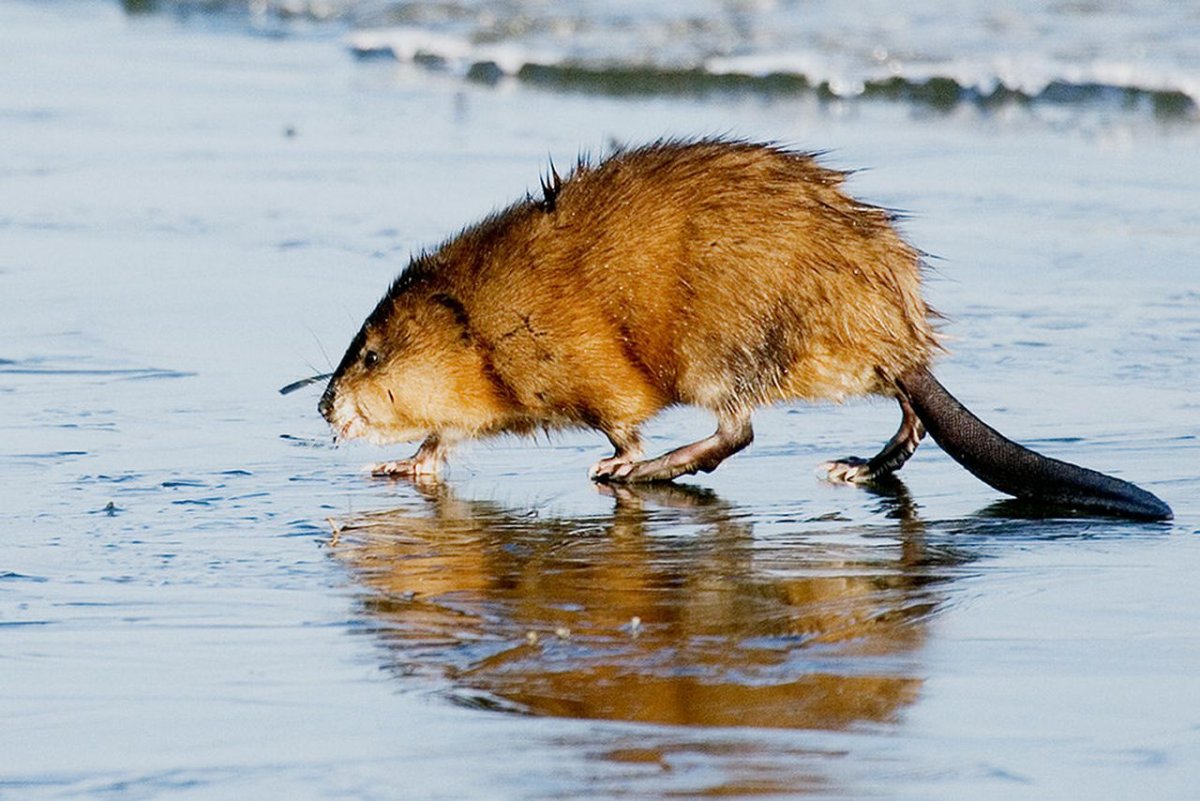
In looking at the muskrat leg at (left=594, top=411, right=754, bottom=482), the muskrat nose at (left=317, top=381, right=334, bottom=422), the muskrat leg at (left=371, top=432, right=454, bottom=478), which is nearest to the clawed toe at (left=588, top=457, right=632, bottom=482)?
the muskrat leg at (left=594, top=411, right=754, bottom=482)

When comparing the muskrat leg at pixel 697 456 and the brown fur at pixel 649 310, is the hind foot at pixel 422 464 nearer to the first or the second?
the brown fur at pixel 649 310

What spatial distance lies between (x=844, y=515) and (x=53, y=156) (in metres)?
6.27

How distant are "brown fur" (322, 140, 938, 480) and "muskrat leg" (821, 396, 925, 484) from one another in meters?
0.09

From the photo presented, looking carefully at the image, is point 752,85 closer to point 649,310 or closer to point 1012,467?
point 649,310

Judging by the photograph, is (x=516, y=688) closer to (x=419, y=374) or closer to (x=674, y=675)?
(x=674, y=675)

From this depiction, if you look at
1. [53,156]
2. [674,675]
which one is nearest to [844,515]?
[674,675]

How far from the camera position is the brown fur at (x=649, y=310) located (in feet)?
19.1

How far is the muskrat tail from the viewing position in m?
5.36

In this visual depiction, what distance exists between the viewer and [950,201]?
9.65m

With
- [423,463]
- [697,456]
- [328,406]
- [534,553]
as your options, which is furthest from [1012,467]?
[328,406]

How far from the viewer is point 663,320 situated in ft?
19.2

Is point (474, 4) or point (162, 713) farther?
point (474, 4)

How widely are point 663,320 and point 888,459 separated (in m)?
0.70

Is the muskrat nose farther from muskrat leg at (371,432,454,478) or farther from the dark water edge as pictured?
the dark water edge
